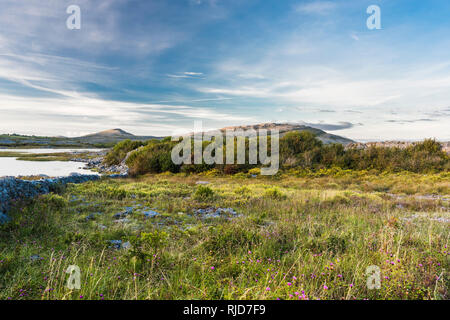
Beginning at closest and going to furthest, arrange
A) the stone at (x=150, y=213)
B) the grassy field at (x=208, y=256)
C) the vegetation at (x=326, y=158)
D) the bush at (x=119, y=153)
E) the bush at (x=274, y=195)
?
the grassy field at (x=208, y=256)
the stone at (x=150, y=213)
the bush at (x=274, y=195)
the vegetation at (x=326, y=158)
the bush at (x=119, y=153)

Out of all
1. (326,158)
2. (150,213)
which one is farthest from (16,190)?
(326,158)

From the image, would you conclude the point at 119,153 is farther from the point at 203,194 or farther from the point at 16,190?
the point at 203,194

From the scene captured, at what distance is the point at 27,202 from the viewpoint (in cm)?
654

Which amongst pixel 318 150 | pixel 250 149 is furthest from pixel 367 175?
pixel 250 149

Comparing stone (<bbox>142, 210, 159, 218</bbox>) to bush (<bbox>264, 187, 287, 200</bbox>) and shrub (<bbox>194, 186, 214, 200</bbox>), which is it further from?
bush (<bbox>264, 187, 287, 200</bbox>)

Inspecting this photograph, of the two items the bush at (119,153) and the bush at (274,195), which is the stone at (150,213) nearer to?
the bush at (274,195)

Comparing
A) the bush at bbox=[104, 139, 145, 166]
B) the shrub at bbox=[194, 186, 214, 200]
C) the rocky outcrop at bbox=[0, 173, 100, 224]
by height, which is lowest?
the shrub at bbox=[194, 186, 214, 200]

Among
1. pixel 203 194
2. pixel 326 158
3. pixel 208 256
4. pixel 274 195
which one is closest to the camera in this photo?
pixel 208 256

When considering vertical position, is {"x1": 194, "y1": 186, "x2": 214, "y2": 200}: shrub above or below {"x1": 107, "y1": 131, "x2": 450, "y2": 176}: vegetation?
below

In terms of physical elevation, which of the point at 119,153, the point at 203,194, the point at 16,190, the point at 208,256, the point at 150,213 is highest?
the point at 119,153

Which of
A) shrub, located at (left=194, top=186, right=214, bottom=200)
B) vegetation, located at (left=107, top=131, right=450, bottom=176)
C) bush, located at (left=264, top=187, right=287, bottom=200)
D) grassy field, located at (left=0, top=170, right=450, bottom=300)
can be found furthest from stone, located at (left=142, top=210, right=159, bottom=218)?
vegetation, located at (left=107, top=131, right=450, bottom=176)

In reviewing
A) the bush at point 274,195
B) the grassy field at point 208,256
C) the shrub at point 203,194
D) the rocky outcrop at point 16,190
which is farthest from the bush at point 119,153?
the bush at point 274,195
